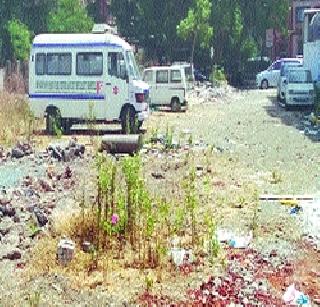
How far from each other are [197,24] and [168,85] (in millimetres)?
13796

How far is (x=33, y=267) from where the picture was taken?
7.92 meters

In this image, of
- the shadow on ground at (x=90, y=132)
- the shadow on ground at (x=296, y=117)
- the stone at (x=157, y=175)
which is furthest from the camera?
the shadow on ground at (x=296, y=117)

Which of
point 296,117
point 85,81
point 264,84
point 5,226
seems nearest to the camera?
point 5,226

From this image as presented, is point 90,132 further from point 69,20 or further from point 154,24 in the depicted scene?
point 154,24

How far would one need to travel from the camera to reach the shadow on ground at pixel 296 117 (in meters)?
21.2

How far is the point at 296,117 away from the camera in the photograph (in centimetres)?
2642

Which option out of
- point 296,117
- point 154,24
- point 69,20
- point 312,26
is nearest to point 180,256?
point 296,117

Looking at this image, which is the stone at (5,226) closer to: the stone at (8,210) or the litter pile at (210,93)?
the stone at (8,210)

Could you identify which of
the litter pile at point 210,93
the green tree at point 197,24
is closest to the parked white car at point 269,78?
the litter pile at point 210,93

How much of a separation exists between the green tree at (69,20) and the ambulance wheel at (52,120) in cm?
1568

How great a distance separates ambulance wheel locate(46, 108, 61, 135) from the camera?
20.2m

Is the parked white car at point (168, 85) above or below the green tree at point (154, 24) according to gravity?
below

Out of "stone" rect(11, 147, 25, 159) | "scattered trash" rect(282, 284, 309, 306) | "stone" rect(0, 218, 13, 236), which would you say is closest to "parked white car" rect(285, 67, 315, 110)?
"stone" rect(11, 147, 25, 159)

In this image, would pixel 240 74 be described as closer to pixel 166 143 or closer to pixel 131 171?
pixel 166 143
